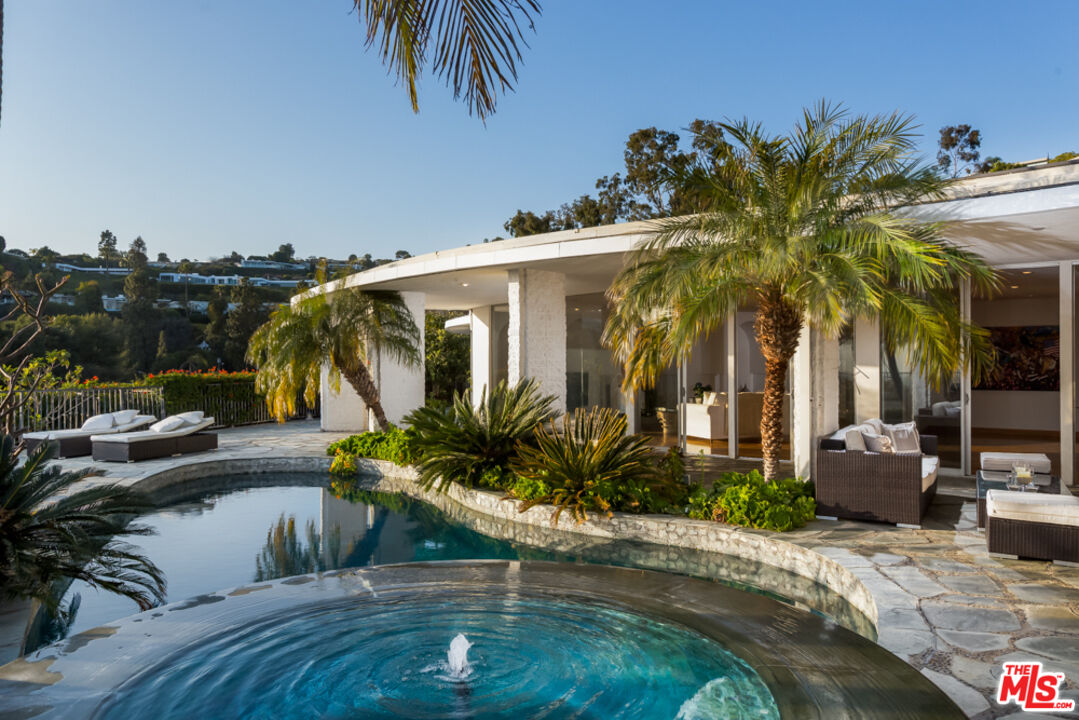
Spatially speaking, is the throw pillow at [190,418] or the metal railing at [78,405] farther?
the metal railing at [78,405]

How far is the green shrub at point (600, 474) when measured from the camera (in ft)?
25.6

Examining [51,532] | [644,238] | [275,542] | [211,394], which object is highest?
[644,238]

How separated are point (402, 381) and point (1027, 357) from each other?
1300 cm

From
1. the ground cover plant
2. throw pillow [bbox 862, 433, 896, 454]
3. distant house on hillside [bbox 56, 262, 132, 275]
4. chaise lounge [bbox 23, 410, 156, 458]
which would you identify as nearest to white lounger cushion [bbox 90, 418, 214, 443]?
chaise lounge [bbox 23, 410, 156, 458]

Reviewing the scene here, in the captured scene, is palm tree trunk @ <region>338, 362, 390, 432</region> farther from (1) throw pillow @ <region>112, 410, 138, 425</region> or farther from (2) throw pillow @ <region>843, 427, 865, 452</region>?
(2) throw pillow @ <region>843, 427, 865, 452</region>

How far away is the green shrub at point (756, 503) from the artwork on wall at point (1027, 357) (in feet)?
27.5

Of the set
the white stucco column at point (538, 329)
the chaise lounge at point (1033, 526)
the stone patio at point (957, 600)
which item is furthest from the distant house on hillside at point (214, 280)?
the chaise lounge at point (1033, 526)

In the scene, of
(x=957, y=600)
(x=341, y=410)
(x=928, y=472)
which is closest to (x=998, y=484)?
(x=928, y=472)

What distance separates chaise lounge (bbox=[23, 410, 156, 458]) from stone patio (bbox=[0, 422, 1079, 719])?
9507 mm

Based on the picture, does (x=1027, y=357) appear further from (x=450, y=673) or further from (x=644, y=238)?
(x=450, y=673)

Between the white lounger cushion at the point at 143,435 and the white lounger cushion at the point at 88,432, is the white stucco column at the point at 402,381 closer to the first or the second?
the white lounger cushion at the point at 143,435

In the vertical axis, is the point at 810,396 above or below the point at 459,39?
below

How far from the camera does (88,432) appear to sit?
42.3 feet

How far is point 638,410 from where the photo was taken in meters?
12.8
